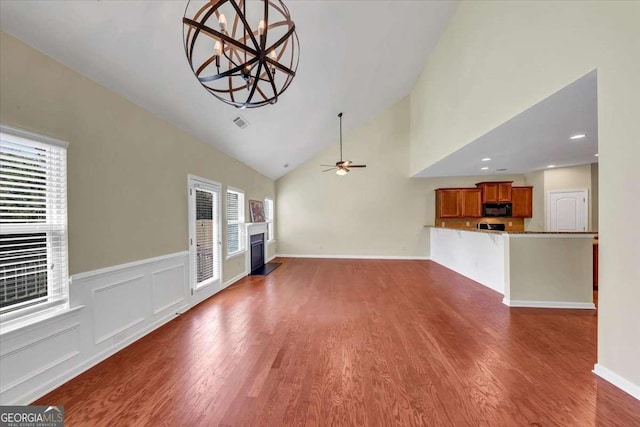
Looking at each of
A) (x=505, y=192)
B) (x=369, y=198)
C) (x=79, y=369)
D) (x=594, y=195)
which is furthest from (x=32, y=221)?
(x=594, y=195)

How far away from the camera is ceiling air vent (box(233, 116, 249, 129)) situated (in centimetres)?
388

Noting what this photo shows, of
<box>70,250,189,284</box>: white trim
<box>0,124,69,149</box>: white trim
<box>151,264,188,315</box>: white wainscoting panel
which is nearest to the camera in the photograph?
<box>0,124,69,149</box>: white trim

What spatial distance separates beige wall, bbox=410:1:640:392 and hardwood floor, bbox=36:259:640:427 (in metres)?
0.57

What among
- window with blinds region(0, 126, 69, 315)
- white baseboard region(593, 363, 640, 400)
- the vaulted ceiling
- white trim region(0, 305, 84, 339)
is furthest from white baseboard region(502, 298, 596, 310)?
window with blinds region(0, 126, 69, 315)

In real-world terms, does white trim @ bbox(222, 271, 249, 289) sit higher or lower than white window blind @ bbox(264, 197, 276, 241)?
lower

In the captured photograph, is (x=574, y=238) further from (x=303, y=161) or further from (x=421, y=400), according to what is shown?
(x=303, y=161)

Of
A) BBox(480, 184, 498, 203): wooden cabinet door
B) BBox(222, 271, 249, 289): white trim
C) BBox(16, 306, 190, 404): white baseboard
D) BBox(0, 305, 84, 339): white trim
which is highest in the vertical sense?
BBox(480, 184, 498, 203): wooden cabinet door

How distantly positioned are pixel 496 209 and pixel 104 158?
8433 mm

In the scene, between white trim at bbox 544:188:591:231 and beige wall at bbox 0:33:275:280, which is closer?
beige wall at bbox 0:33:275:280

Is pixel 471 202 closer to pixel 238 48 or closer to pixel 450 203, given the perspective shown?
pixel 450 203

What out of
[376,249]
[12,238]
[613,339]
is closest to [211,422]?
[12,238]

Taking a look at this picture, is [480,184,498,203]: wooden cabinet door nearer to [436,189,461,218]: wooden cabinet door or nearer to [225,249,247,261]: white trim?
[436,189,461,218]: wooden cabinet door

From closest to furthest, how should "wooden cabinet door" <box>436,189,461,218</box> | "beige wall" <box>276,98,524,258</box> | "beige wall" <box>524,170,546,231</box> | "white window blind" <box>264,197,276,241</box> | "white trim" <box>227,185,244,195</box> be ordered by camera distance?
1. "white trim" <box>227,185,244,195</box>
2. "beige wall" <box>524,170,546,231</box>
3. "wooden cabinet door" <box>436,189,461,218</box>
4. "white window blind" <box>264,197,276,241</box>
5. "beige wall" <box>276,98,524,258</box>

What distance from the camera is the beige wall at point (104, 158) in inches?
71.6
